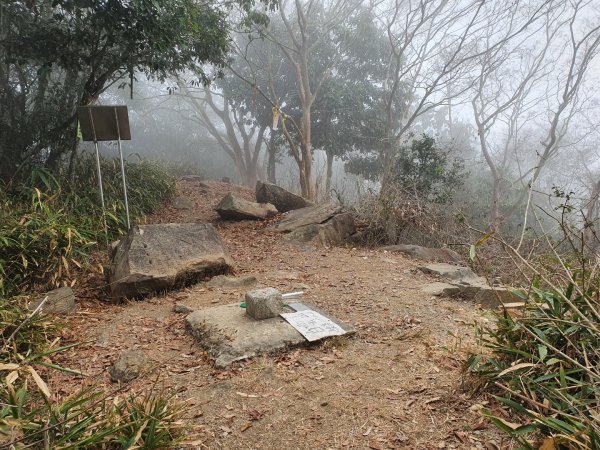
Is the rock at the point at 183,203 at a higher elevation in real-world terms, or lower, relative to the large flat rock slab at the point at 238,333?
higher

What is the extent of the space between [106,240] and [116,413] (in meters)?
4.00

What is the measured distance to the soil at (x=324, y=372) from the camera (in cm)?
196

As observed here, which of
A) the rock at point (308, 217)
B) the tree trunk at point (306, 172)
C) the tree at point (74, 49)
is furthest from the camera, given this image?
the tree trunk at point (306, 172)

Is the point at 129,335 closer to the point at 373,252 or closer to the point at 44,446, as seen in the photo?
the point at 44,446

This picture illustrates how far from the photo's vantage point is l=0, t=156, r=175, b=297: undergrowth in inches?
157

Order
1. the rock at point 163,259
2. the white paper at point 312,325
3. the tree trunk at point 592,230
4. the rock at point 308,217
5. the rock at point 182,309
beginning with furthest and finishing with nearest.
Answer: the rock at point 308,217
the rock at point 163,259
the rock at point 182,309
the white paper at point 312,325
the tree trunk at point 592,230

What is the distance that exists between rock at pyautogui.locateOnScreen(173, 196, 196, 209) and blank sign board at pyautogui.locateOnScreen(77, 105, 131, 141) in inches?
135

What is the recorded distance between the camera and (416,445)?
1827 mm

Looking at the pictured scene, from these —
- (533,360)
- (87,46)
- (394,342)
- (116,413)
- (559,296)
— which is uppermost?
(87,46)

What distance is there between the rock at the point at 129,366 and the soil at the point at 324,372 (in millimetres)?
72

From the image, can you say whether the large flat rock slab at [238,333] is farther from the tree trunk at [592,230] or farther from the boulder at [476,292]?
the tree trunk at [592,230]

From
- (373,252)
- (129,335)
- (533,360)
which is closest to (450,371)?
(533,360)

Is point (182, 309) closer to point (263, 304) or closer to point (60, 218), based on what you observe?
point (263, 304)

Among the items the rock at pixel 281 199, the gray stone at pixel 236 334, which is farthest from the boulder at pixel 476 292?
the rock at pixel 281 199
